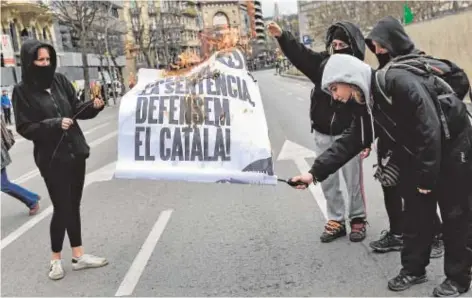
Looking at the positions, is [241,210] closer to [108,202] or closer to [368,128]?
[108,202]

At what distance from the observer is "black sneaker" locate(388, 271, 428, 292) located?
13.2 feet

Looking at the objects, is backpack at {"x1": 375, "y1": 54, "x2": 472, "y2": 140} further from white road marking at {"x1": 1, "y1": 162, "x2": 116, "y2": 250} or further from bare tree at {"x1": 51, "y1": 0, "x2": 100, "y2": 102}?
bare tree at {"x1": 51, "y1": 0, "x2": 100, "y2": 102}

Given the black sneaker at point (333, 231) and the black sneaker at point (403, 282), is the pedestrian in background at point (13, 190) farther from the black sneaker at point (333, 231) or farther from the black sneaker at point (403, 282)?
the black sneaker at point (403, 282)

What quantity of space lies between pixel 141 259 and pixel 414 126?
9.27ft

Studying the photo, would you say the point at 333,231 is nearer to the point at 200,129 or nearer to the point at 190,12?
the point at 200,129

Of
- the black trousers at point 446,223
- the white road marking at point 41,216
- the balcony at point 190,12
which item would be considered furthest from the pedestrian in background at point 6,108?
the balcony at point 190,12

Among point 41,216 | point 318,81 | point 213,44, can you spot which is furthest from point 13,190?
point 318,81

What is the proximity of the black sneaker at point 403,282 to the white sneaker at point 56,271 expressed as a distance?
9.02 ft

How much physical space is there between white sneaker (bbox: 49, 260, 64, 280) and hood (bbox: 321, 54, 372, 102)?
2.84 meters

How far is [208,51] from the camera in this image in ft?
15.8

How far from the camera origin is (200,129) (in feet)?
15.0

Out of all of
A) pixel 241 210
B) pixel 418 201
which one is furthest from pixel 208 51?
pixel 241 210

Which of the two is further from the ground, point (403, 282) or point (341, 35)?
point (341, 35)

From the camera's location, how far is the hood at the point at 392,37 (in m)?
4.03
